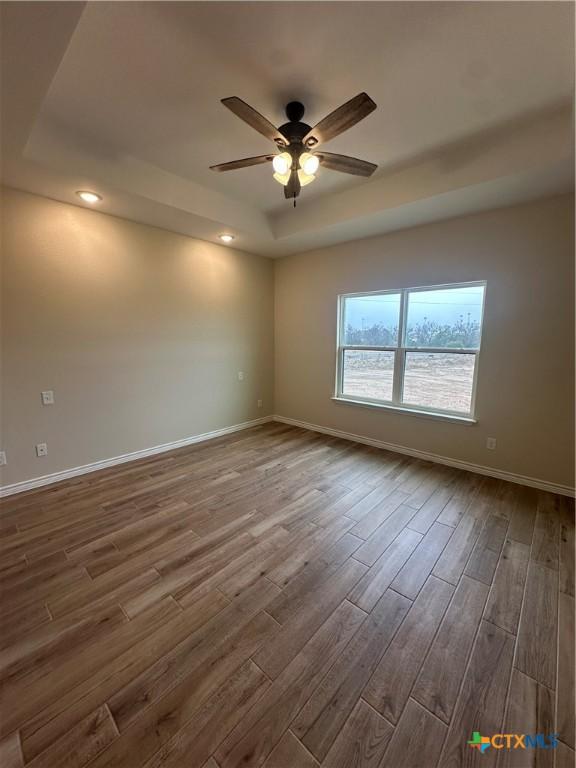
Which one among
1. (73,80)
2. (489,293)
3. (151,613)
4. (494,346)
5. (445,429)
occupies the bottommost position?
(151,613)

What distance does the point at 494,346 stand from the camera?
304 cm

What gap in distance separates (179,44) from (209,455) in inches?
134

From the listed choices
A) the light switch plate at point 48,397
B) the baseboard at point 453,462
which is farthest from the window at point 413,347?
the light switch plate at point 48,397

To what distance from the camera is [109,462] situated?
332 cm

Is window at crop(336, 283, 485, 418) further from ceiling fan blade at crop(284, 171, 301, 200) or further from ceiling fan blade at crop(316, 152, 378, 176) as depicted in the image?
ceiling fan blade at crop(284, 171, 301, 200)

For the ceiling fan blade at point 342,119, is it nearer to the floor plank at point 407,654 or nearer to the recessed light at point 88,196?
the recessed light at point 88,196

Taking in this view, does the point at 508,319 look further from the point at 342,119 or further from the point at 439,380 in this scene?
the point at 342,119

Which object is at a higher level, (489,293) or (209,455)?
(489,293)

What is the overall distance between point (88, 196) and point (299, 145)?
1995 mm

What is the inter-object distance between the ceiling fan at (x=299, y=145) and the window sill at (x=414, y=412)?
99.9 inches

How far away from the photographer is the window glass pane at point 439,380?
3.29 metres

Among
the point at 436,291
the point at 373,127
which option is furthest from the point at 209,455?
the point at 373,127

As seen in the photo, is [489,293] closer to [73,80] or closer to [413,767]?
[413,767]

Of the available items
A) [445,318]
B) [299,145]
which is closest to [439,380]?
[445,318]
